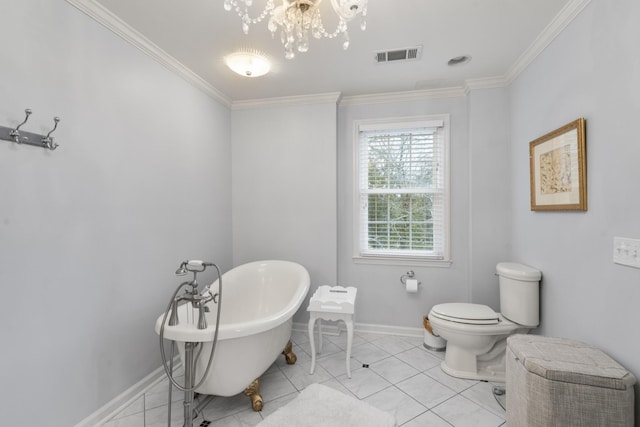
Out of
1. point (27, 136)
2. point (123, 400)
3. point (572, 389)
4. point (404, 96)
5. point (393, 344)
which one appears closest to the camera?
point (572, 389)

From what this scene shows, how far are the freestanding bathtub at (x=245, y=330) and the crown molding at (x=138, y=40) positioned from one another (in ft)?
5.71

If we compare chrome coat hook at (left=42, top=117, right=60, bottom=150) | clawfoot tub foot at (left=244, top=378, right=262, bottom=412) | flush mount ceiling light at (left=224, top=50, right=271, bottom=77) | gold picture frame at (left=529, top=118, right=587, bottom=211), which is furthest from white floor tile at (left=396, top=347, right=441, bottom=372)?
chrome coat hook at (left=42, top=117, right=60, bottom=150)

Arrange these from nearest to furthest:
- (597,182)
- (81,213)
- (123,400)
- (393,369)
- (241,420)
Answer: (597,182), (81,213), (241,420), (123,400), (393,369)

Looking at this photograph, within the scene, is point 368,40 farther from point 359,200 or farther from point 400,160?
point 359,200

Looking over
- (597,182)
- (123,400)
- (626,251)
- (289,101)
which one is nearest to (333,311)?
(123,400)

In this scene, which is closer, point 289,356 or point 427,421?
point 427,421

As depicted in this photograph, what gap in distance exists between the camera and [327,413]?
1753 mm

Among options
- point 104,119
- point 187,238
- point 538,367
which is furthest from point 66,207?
point 538,367

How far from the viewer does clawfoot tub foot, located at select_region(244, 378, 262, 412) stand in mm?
1805

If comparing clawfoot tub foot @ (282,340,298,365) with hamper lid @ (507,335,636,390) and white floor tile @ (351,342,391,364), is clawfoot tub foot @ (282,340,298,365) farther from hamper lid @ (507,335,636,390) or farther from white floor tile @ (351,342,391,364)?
hamper lid @ (507,335,636,390)

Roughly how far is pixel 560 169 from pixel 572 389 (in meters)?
1.26

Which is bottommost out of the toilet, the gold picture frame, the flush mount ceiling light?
the toilet

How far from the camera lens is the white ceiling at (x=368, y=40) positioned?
5.58 ft


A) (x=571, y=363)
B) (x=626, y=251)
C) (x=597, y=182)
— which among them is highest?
(x=597, y=182)
